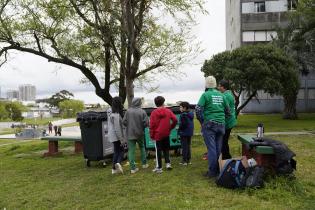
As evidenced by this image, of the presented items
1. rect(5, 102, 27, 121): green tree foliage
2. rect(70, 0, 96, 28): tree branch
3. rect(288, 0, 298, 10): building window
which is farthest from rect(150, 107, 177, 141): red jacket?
rect(5, 102, 27, 121): green tree foliage

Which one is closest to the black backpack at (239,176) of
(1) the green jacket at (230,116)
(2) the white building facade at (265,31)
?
(1) the green jacket at (230,116)

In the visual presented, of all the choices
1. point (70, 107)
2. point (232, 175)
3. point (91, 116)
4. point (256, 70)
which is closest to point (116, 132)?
point (91, 116)

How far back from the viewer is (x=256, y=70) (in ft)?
94.1

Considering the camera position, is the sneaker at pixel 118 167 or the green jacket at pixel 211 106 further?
the sneaker at pixel 118 167

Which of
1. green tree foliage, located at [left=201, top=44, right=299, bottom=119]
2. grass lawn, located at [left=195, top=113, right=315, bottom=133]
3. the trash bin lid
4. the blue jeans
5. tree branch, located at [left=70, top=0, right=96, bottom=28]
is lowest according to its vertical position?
grass lawn, located at [left=195, top=113, right=315, bottom=133]

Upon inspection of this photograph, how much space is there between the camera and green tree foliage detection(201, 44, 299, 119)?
2877 centimetres

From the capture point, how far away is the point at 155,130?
361 inches

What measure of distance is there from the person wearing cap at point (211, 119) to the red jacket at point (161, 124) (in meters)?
0.97

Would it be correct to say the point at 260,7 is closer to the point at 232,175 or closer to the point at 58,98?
the point at 232,175

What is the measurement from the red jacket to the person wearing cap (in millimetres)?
968

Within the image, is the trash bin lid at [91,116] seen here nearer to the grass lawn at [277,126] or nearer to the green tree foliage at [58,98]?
the grass lawn at [277,126]

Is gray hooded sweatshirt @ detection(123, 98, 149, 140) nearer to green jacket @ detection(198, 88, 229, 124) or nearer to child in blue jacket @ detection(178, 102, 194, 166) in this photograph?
child in blue jacket @ detection(178, 102, 194, 166)

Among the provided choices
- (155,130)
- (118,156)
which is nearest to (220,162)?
(155,130)

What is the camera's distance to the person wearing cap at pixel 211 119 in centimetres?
830
